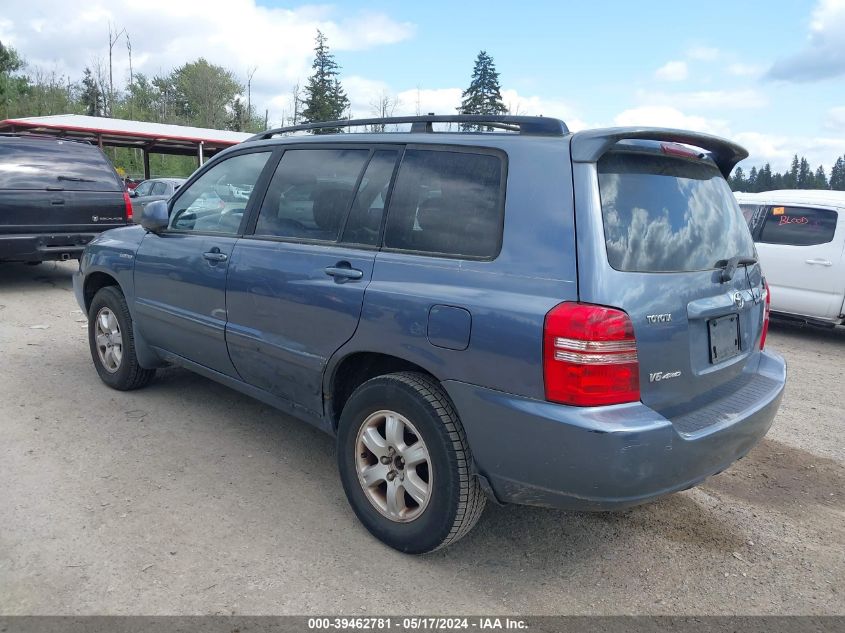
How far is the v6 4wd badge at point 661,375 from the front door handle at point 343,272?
1.33 m

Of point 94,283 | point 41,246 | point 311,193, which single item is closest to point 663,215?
point 311,193

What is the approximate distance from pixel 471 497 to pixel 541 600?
50 cm

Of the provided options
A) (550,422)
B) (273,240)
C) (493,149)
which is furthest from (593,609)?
(273,240)

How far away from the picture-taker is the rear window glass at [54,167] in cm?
805

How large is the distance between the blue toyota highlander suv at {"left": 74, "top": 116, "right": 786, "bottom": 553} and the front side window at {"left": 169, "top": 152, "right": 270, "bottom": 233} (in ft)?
0.73

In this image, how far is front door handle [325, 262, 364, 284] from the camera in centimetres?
303

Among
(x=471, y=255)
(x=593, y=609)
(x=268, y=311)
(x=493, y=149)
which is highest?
(x=493, y=149)

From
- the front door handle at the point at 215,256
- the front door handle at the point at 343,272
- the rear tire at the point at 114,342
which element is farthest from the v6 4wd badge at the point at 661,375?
the rear tire at the point at 114,342

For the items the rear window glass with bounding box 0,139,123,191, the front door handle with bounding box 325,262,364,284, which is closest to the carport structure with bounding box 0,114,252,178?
the rear window glass with bounding box 0,139,123,191

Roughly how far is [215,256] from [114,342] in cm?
155

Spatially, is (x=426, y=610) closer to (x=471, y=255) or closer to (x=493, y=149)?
(x=471, y=255)

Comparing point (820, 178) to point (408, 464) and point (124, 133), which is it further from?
point (408, 464)

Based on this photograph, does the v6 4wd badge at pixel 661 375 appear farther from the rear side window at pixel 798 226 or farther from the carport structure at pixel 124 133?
the carport structure at pixel 124 133

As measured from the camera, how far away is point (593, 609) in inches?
103
